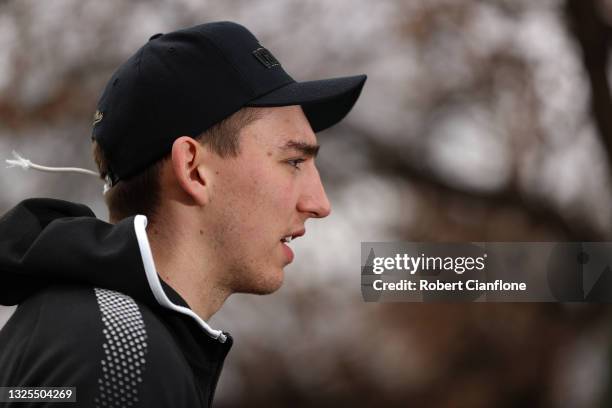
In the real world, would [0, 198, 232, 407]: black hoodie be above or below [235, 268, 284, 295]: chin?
below

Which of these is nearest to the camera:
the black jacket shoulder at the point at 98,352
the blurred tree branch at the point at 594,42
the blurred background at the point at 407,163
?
the black jacket shoulder at the point at 98,352

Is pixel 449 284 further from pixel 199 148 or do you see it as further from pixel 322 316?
pixel 199 148

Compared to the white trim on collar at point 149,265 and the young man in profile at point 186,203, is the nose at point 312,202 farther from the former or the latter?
the white trim on collar at point 149,265

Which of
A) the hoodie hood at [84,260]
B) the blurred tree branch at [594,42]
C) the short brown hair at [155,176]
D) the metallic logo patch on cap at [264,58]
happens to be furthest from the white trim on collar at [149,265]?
the blurred tree branch at [594,42]

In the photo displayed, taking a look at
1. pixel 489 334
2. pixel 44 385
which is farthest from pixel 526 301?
pixel 44 385

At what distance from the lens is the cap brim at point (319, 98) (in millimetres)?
897

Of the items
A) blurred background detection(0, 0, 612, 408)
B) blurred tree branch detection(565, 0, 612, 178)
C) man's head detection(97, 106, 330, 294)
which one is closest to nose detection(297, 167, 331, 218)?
man's head detection(97, 106, 330, 294)

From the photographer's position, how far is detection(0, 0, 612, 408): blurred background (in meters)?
1.68

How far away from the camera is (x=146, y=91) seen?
2.84 feet

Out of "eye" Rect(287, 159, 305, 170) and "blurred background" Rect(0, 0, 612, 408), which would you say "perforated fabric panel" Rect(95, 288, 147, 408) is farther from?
"blurred background" Rect(0, 0, 612, 408)

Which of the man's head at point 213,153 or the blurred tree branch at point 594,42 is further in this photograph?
the blurred tree branch at point 594,42

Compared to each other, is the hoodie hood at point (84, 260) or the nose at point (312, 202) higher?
the nose at point (312, 202)

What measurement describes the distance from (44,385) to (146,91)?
316 mm
